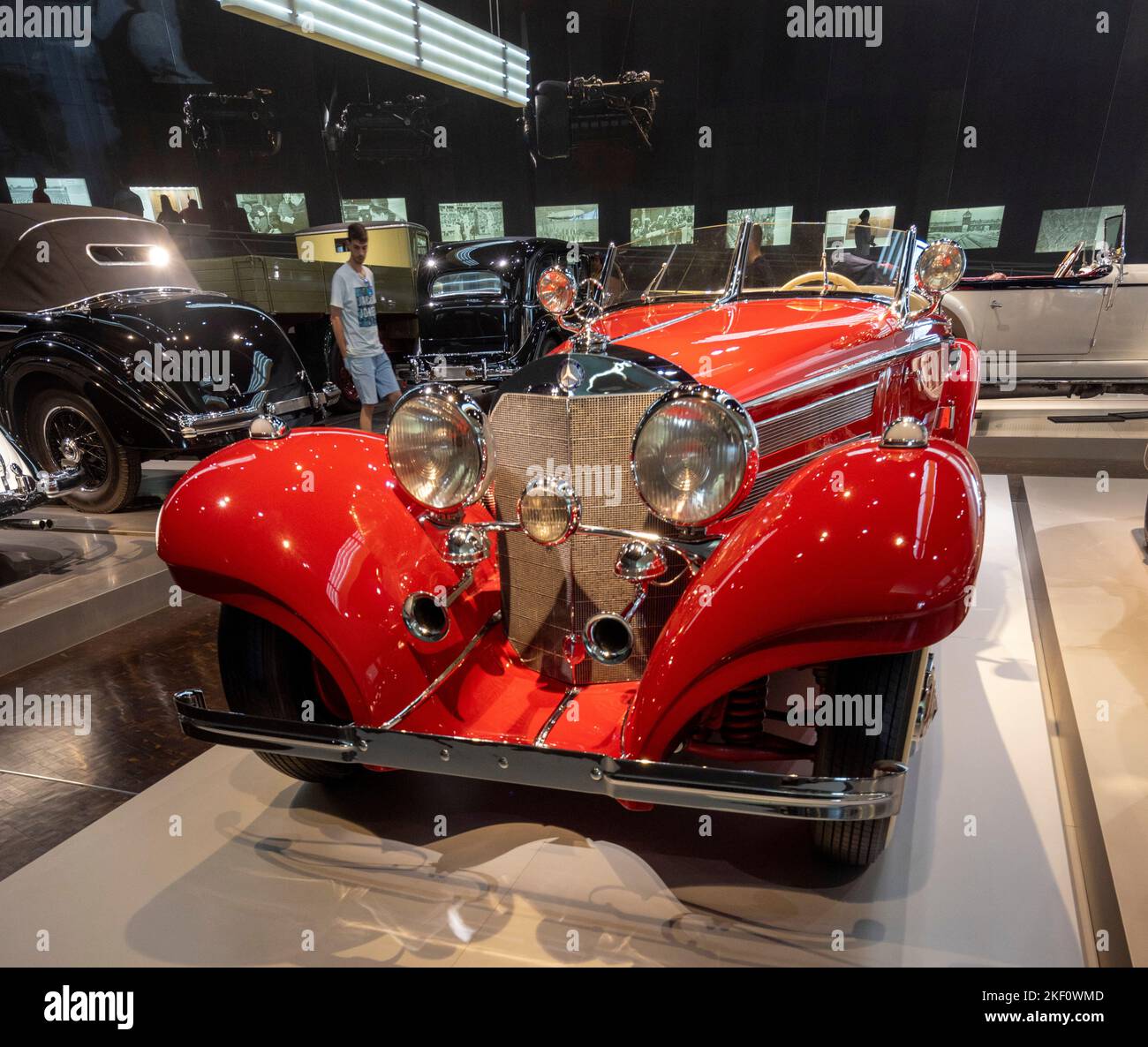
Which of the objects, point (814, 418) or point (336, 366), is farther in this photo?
point (336, 366)

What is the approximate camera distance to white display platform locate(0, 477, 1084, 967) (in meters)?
1.60

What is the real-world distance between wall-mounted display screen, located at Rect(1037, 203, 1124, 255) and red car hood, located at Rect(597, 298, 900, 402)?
5.19 metres

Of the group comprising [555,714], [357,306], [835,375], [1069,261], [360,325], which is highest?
[1069,261]

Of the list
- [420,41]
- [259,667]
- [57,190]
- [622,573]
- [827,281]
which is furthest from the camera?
[420,41]

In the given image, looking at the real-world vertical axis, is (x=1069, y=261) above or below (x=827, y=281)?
above

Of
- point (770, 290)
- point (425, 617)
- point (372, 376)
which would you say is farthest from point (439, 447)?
point (372, 376)

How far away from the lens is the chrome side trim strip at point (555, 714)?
1.68 meters

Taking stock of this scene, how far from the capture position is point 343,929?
1.67 metres

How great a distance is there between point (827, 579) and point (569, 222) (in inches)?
274

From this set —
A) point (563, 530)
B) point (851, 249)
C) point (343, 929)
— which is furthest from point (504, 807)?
point (851, 249)

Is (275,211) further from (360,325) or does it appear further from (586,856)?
(586,856)

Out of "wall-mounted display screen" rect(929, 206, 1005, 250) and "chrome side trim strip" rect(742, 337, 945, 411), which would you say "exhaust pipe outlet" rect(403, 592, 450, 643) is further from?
"wall-mounted display screen" rect(929, 206, 1005, 250)

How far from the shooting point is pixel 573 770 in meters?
1.42
